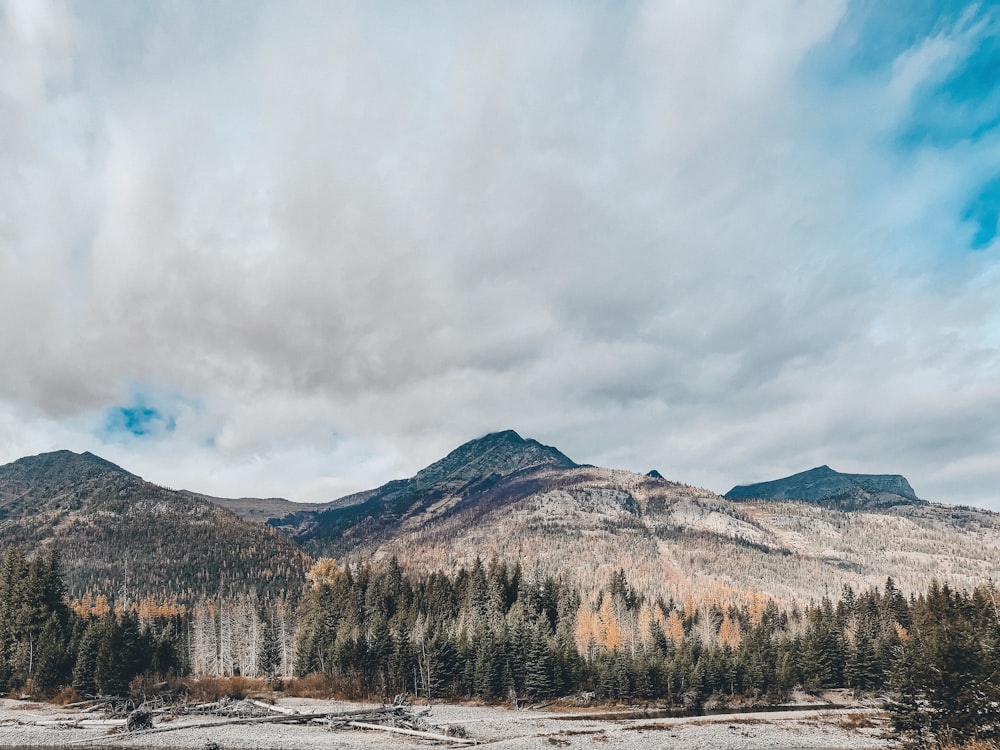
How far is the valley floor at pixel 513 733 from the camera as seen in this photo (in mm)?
56312

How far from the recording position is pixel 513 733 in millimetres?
63094

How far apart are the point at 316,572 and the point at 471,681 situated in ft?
181

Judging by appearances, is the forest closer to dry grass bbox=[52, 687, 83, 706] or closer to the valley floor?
dry grass bbox=[52, 687, 83, 706]

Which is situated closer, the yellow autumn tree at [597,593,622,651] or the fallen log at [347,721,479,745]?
the fallen log at [347,721,479,745]

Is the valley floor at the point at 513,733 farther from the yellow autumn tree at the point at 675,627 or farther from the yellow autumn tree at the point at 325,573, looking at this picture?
the yellow autumn tree at the point at 675,627

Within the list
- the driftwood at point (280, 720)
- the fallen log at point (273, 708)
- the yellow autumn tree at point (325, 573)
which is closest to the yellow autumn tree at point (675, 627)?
the yellow autumn tree at point (325, 573)

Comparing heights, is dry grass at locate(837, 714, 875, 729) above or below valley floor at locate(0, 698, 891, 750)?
below

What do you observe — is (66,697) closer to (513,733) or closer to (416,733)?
(416,733)

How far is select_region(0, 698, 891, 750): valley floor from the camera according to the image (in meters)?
56.3

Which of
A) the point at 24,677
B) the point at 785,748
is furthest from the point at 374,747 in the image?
the point at 24,677

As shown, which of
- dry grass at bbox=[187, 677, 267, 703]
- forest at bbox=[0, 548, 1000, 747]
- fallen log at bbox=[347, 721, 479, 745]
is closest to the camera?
fallen log at bbox=[347, 721, 479, 745]

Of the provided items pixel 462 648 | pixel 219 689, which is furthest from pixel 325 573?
pixel 462 648

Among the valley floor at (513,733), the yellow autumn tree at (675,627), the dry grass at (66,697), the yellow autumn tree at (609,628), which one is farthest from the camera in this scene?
the yellow autumn tree at (675,627)

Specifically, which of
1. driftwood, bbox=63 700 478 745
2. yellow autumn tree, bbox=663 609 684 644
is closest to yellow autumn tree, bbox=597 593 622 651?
yellow autumn tree, bbox=663 609 684 644
